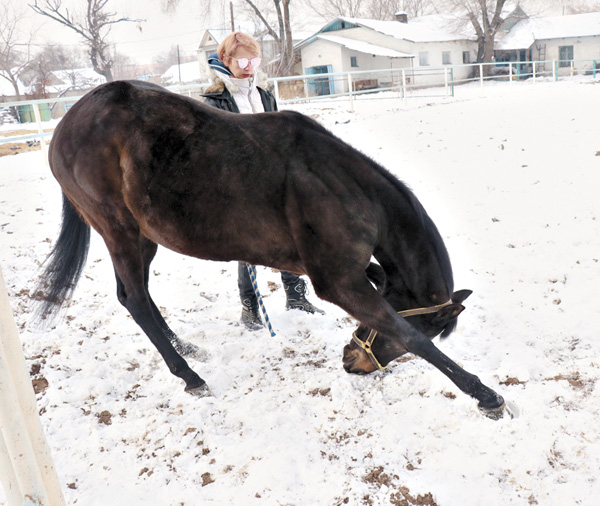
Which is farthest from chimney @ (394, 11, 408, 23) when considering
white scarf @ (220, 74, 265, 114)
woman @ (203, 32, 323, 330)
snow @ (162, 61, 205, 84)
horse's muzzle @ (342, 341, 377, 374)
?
horse's muzzle @ (342, 341, 377, 374)

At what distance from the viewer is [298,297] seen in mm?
3689

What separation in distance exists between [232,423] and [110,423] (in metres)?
0.65

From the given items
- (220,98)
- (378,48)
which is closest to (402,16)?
(378,48)

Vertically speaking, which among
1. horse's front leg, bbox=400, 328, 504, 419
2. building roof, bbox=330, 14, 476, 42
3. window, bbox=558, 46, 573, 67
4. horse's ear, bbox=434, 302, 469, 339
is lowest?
horse's front leg, bbox=400, 328, 504, 419

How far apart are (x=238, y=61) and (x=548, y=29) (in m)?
40.7

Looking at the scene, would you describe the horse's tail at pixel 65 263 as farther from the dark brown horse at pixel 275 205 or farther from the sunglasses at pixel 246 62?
the sunglasses at pixel 246 62

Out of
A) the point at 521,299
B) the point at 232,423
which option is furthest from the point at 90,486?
the point at 521,299

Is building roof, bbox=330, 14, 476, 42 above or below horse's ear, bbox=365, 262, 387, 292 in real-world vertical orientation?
above

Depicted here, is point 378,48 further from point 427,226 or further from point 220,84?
point 427,226

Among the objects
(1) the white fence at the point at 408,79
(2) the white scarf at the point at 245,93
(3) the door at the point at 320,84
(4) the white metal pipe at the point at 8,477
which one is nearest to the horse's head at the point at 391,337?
(2) the white scarf at the point at 245,93

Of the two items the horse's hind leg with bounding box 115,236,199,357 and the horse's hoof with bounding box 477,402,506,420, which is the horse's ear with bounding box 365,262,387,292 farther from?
the horse's hind leg with bounding box 115,236,199,357

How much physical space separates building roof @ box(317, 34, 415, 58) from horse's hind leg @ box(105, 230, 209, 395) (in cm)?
3018

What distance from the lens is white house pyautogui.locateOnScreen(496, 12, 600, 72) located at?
34.1m

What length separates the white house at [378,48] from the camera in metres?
31.3
